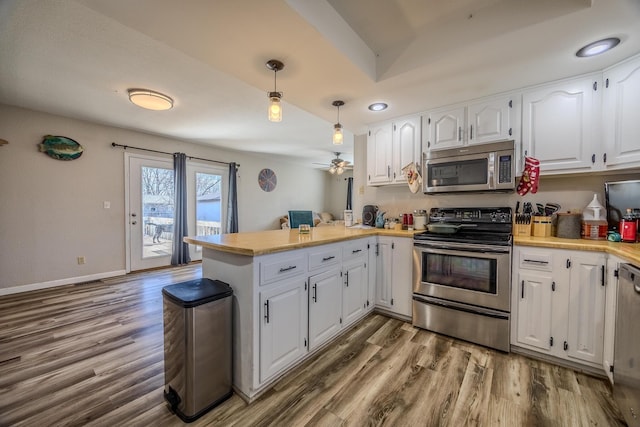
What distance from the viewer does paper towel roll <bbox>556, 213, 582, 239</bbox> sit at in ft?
6.68

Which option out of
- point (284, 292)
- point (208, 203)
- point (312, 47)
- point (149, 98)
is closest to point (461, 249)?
point (284, 292)

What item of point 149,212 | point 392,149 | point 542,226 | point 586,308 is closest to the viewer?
point 586,308

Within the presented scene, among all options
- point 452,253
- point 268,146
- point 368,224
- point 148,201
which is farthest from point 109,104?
point 452,253

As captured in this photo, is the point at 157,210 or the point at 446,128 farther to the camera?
the point at 157,210

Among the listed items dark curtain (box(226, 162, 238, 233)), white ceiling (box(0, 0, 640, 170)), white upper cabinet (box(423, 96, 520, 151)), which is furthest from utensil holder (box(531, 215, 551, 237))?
dark curtain (box(226, 162, 238, 233))

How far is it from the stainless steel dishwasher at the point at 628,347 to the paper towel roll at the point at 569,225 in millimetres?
783

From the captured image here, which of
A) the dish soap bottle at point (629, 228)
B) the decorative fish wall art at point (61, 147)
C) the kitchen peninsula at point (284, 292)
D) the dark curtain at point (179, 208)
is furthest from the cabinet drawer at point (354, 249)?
the decorative fish wall art at point (61, 147)

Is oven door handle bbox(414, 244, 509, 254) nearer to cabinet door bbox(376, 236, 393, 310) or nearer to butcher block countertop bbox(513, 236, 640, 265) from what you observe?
butcher block countertop bbox(513, 236, 640, 265)

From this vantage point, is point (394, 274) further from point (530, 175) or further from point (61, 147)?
point (61, 147)

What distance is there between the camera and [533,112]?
2.19m

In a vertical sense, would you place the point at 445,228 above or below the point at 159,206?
below

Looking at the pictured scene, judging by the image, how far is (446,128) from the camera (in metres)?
2.60

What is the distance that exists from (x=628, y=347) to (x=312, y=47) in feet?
7.96

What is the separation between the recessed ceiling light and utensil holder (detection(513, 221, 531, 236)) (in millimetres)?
1679
